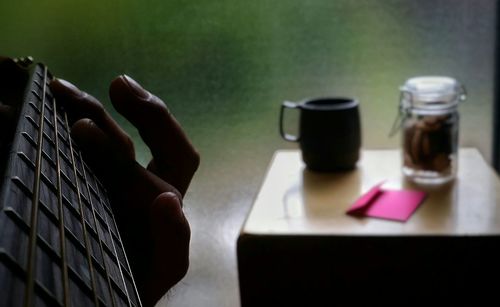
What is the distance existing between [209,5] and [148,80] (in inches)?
7.2

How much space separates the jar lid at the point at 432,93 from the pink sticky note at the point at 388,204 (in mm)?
179

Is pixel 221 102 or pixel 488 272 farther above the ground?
pixel 221 102

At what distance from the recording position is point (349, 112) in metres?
1.23

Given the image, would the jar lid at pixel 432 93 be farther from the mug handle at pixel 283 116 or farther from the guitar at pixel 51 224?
the guitar at pixel 51 224

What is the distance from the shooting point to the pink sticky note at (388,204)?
1074mm

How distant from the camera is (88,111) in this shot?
1.86ft

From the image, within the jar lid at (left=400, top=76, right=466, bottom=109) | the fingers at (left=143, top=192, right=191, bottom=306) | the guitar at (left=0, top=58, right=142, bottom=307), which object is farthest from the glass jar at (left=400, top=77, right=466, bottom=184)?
the guitar at (left=0, top=58, right=142, bottom=307)

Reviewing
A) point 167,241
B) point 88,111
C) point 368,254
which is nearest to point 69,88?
point 88,111

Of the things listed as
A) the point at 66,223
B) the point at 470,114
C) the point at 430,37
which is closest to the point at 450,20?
the point at 430,37

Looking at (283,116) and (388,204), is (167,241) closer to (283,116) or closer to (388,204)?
(388,204)

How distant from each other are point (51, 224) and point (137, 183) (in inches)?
12.6

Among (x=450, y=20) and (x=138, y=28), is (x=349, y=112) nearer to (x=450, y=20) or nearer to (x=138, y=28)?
(x=450, y=20)

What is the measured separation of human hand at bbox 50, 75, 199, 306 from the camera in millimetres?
515

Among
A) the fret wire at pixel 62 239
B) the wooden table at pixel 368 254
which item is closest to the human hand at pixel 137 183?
the fret wire at pixel 62 239
